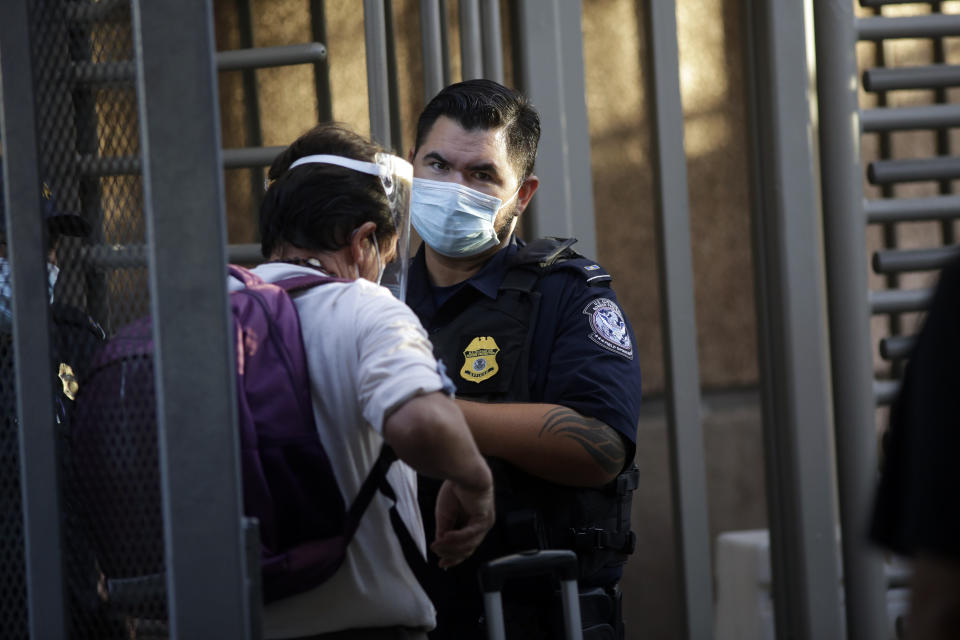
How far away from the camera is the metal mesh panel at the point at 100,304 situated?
49.8 inches

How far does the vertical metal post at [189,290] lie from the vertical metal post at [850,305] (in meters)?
1.90

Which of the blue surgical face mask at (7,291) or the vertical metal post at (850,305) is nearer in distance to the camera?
the blue surgical face mask at (7,291)

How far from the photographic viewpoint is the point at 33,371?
49.0 inches

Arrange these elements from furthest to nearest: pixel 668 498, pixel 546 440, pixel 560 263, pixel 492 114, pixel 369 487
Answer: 1. pixel 668 498
2. pixel 492 114
3. pixel 560 263
4. pixel 546 440
5. pixel 369 487

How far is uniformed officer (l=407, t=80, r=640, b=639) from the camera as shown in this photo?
6.32ft

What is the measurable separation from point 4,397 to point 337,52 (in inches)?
113

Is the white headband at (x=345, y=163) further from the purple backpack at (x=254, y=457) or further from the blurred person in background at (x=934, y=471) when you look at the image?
the blurred person in background at (x=934, y=471)

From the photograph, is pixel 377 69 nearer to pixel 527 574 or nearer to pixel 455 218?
pixel 455 218

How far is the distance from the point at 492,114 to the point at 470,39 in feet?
2.03

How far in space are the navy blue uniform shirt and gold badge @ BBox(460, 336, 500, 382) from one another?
0.08 meters

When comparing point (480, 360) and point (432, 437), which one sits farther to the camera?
point (480, 360)

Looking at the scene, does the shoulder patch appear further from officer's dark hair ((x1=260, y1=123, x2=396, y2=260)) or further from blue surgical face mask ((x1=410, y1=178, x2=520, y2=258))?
officer's dark hair ((x1=260, y1=123, x2=396, y2=260))

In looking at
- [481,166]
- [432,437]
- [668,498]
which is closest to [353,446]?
[432,437]

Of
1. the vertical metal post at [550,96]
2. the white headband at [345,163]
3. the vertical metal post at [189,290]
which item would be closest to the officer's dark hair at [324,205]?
the white headband at [345,163]
